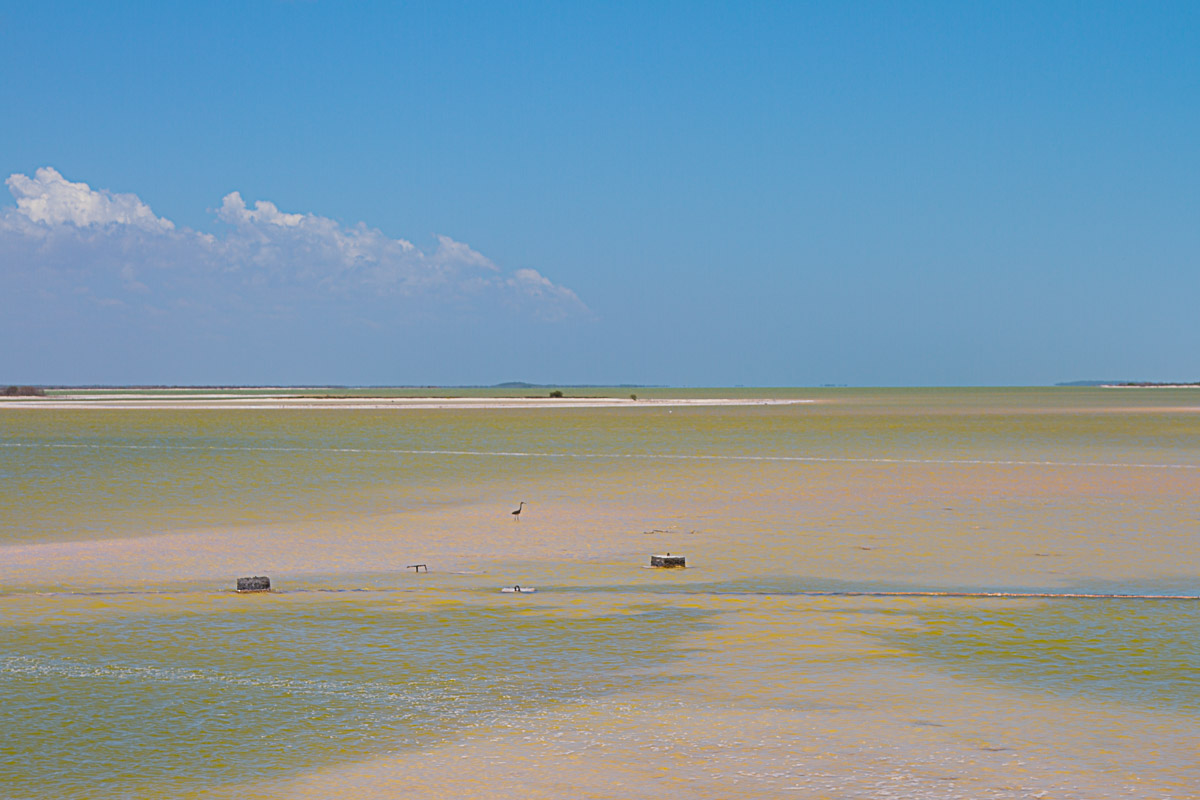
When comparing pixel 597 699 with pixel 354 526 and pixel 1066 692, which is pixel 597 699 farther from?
pixel 354 526

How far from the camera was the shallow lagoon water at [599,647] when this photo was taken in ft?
23.4

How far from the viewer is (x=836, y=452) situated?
3947cm

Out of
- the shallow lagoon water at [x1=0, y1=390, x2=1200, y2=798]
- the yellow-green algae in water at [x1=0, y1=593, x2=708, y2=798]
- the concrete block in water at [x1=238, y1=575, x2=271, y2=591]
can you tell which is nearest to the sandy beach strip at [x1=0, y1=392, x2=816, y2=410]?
the shallow lagoon water at [x1=0, y1=390, x2=1200, y2=798]

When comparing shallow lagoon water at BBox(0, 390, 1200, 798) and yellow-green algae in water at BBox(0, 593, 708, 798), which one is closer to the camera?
shallow lagoon water at BBox(0, 390, 1200, 798)

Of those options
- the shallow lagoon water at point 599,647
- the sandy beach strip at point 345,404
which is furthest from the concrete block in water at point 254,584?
the sandy beach strip at point 345,404

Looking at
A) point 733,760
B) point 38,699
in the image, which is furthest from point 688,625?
point 38,699

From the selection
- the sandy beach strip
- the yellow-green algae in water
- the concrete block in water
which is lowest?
the yellow-green algae in water

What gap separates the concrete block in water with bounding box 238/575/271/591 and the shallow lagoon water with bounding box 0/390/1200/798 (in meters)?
0.34

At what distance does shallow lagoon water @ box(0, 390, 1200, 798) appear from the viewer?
714cm

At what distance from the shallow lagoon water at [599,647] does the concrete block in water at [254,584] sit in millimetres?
344

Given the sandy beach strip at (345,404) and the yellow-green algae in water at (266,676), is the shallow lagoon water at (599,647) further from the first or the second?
the sandy beach strip at (345,404)

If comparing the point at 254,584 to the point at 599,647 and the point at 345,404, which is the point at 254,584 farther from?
the point at 345,404

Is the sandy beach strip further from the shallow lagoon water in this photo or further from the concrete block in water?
→ the concrete block in water

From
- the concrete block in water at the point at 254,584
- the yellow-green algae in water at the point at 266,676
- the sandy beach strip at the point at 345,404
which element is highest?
the sandy beach strip at the point at 345,404
